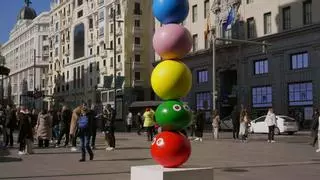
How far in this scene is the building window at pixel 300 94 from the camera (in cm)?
4622

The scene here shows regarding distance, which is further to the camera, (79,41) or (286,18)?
(79,41)

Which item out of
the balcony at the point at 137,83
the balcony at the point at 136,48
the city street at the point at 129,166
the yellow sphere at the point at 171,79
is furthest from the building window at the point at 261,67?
the yellow sphere at the point at 171,79

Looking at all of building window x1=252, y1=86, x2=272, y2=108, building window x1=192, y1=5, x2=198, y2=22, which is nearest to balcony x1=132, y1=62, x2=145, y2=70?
building window x1=192, y1=5, x2=198, y2=22

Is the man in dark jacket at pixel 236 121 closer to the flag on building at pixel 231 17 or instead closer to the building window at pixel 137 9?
the flag on building at pixel 231 17

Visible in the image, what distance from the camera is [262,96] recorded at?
170ft

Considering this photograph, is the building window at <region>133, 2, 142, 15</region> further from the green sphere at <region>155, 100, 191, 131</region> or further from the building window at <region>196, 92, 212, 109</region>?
the green sphere at <region>155, 100, 191, 131</region>

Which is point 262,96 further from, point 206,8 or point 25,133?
point 25,133

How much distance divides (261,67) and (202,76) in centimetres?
1023

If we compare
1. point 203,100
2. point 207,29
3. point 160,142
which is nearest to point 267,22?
point 207,29

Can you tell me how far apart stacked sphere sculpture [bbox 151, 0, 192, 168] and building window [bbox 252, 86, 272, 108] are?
42.8 meters

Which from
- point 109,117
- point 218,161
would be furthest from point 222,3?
point 218,161

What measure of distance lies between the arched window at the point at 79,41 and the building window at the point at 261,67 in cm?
5213

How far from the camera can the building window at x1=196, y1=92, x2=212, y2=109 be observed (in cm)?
5841

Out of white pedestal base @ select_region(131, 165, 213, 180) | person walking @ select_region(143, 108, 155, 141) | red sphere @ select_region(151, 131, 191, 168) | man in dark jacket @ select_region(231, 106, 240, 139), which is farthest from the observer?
man in dark jacket @ select_region(231, 106, 240, 139)
